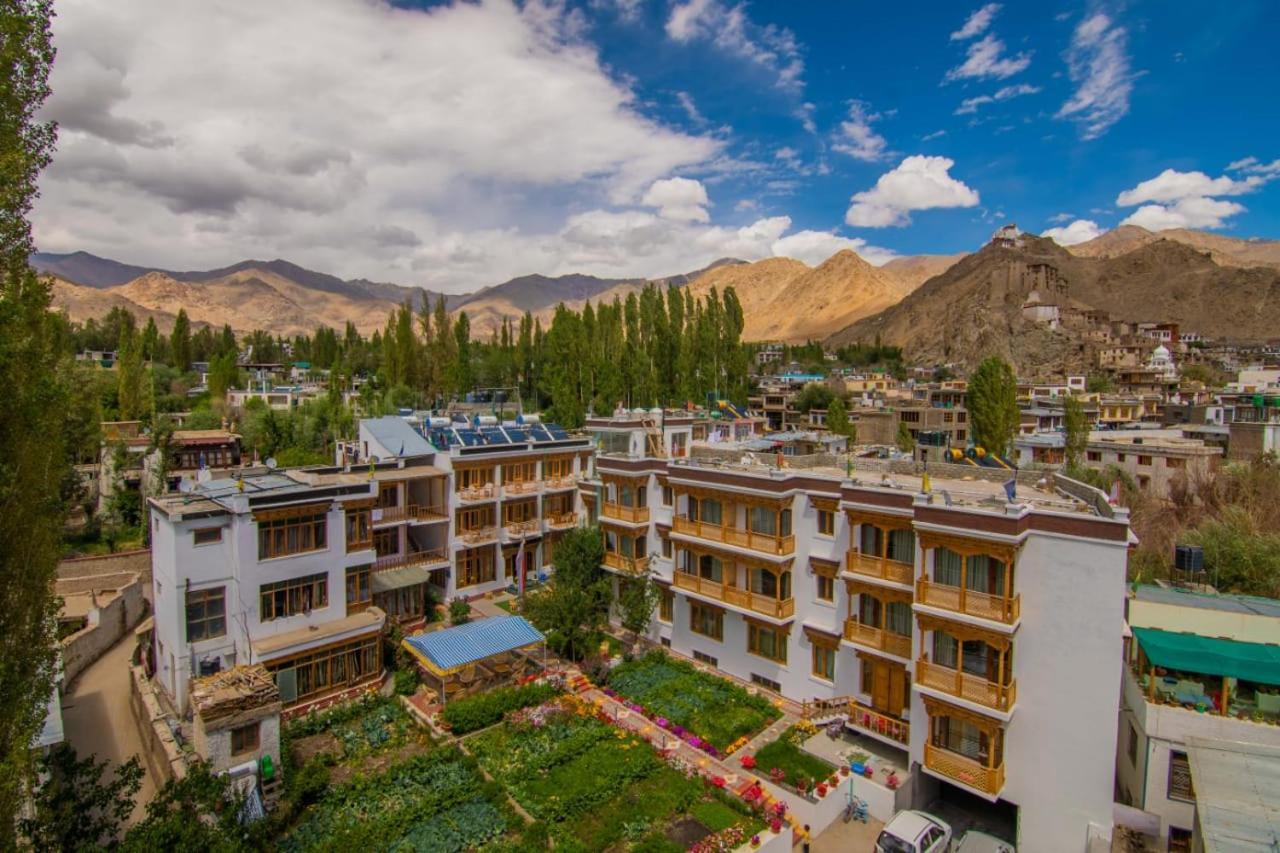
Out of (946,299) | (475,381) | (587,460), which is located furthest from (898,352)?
(587,460)

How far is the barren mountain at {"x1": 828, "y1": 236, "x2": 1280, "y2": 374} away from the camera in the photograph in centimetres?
12369

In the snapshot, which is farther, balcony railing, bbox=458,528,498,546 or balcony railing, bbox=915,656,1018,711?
balcony railing, bbox=458,528,498,546

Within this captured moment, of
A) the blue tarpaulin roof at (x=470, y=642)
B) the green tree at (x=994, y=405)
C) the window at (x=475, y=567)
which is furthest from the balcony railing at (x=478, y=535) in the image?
the green tree at (x=994, y=405)

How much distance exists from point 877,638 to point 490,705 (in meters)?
11.2

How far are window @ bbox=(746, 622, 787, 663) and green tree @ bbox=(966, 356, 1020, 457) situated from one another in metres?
30.7

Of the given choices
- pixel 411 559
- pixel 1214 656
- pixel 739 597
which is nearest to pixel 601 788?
pixel 739 597

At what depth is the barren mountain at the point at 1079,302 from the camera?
123688 millimetres

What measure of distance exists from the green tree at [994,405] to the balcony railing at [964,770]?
33660 millimetres

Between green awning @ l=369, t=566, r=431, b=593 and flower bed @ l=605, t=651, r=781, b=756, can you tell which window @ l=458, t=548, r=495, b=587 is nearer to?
green awning @ l=369, t=566, r=431, b=593

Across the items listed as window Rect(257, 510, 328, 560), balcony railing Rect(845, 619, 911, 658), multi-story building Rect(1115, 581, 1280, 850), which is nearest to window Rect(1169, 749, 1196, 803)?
multi-story building Rect(1115, 581, 1280, 850)

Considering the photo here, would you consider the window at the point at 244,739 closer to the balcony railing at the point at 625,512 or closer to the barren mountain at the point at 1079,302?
the balcony railing at the point at 625,512

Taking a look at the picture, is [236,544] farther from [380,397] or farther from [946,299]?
[946,299]

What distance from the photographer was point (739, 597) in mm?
21016

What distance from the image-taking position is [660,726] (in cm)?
1872
